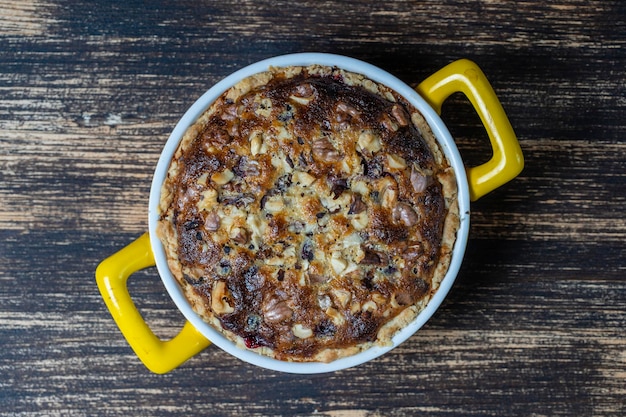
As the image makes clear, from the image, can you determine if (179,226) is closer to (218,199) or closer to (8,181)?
(218,199)

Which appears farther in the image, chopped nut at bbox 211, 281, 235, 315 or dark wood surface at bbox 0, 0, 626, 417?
dark wood surface at bbox 0, 0, 626, 417

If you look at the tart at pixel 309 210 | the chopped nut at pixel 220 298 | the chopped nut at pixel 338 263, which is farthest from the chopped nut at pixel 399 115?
the chopped nut at pixel 220 298

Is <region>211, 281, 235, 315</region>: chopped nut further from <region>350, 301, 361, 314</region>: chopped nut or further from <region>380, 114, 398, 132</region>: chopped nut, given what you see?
<region>380, 114, 398, 132</region>: chopped nut

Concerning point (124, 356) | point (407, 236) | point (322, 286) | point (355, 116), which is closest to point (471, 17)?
point (355, 116)

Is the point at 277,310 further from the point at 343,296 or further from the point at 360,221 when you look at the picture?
the point at 360,221

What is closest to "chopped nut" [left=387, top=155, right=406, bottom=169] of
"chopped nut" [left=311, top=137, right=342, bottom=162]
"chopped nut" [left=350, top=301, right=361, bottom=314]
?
"chopped nut" [left=311, top=137, right=342, bottom=162]

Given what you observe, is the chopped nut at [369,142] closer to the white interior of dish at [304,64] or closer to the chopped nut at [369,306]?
the white interior of dish at [304,64]
